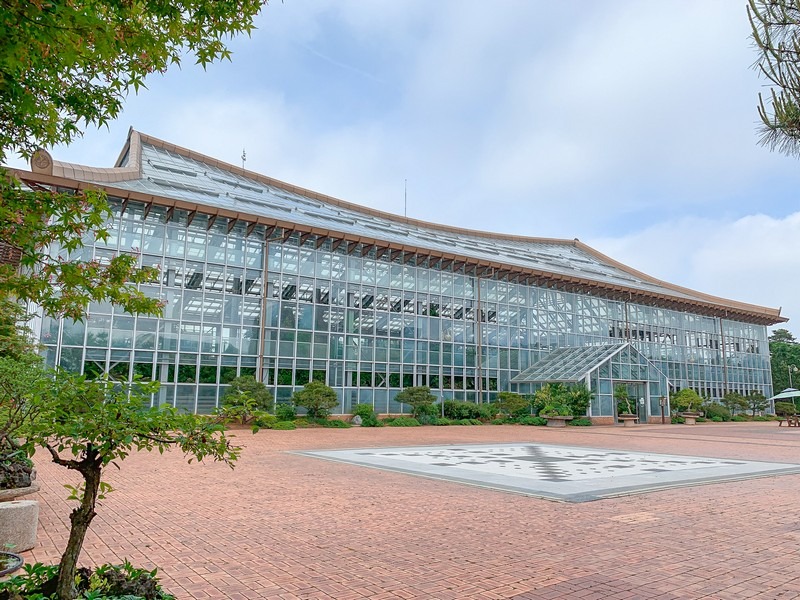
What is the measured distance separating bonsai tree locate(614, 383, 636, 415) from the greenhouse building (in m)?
0.37

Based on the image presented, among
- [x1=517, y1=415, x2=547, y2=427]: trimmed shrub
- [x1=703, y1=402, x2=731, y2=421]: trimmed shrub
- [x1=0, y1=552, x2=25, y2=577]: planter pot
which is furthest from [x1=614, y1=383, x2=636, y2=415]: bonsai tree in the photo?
[x1=0, y1=552, x2=25, y2=577]: planter pot

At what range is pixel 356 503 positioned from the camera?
8445 millimetres

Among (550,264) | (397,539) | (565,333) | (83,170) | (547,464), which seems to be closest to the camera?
(397,539)

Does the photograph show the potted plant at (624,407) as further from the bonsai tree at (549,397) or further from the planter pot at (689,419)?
the planter pot at (689,419)

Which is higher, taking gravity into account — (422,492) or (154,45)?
(154,45)

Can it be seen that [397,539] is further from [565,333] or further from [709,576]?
[565,333]

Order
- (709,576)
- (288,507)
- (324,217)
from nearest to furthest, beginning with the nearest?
(709,576), (288,507), (324,217)

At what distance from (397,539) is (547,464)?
808 centimetres

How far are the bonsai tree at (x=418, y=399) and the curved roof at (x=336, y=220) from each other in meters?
8.13

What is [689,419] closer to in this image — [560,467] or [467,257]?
[467,257]

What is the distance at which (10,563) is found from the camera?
3.95 metres

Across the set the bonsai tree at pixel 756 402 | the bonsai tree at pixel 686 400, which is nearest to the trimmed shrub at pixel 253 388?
the bonsai tree at pixel 686 400

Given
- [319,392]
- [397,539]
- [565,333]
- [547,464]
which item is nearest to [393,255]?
[319,392]

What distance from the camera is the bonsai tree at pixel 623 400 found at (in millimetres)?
33375
